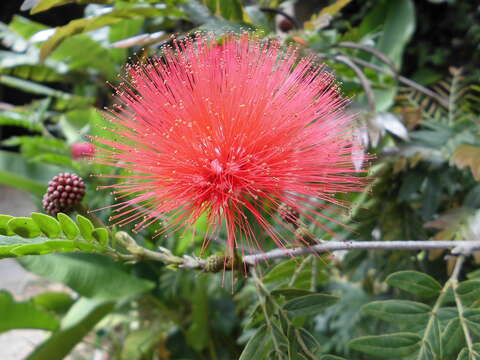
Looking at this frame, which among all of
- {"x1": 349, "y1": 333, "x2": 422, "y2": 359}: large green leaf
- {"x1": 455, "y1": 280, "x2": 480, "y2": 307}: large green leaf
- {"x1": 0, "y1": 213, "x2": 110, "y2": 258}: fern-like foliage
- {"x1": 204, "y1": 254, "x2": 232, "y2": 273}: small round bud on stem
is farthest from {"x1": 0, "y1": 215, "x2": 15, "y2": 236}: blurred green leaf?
{"x1": 455, "y1": 280, "x2": 480, "y2": 307}: large green leaf

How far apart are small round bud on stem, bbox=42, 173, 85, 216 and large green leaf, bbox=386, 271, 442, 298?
1.71 feet

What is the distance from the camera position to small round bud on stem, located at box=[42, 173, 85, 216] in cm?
66

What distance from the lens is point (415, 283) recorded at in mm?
660

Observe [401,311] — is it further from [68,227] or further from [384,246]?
[68,227]

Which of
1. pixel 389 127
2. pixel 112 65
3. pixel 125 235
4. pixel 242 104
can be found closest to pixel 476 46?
pixel 389 127

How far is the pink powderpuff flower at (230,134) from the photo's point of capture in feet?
2.05

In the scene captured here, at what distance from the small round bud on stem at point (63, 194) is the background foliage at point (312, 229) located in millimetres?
57

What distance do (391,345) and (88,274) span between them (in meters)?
0.93

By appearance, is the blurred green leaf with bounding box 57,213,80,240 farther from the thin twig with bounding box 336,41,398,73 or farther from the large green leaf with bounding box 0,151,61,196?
the large green leaf with bounding box 0,151,61,196

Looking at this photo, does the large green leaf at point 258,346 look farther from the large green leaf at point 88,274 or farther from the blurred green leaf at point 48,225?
the large green leaf at point 88,274

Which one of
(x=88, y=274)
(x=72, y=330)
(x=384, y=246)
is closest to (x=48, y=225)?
(x=384, y=246)

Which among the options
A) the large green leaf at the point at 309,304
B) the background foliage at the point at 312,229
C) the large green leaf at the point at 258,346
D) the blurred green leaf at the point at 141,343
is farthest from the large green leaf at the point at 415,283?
the blurred green leaf at the point at 141,343

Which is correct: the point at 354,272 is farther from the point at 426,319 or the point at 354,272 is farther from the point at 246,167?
the point at 246,167

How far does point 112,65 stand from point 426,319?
197 centimetres
